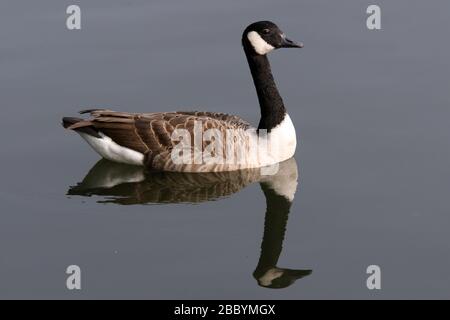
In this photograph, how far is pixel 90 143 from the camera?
15125mm

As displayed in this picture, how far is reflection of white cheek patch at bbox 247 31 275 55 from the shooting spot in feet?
48.4

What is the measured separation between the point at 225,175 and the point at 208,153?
431 mm

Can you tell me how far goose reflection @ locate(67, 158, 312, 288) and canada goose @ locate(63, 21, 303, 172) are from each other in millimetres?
165

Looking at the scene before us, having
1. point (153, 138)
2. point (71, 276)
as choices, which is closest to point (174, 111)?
point (153, 138)

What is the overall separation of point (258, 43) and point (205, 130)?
1.58 m

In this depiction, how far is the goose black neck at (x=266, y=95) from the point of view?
587 inches

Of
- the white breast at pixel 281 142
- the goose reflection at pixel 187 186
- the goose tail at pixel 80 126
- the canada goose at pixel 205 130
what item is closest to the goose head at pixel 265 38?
the canada goose at pixel 205 130

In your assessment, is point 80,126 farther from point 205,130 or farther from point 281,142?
point 281,142

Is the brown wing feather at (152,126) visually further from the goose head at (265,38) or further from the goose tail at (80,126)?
the goose head at (265,38)

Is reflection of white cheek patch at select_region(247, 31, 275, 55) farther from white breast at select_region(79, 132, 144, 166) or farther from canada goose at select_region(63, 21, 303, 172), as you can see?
white breast at select_region(79, 132, 144, 166)

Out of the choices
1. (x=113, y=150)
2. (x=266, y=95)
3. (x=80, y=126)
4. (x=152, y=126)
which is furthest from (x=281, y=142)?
(x=80, y=126)

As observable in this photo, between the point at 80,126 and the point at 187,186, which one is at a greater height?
the point at 80,126

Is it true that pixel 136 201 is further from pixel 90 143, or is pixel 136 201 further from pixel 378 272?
pixel 378 272

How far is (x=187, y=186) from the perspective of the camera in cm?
1451
